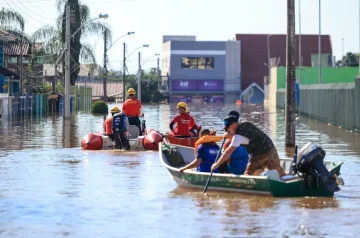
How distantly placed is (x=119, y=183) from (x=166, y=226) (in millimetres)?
5471

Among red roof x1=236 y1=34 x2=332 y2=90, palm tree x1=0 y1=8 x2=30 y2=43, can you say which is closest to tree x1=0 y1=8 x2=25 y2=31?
palm tree x1=0 y1=8 x2=30 y2=43

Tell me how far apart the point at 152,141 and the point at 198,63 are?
109 meters

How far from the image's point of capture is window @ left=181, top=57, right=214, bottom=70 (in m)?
135

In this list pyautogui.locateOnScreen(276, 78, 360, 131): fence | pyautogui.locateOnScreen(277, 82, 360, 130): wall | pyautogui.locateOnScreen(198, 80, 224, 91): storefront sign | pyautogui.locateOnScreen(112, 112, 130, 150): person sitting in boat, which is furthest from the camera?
pyautogui.locateOnScreen(198, 80, 224, 91): storefront sign

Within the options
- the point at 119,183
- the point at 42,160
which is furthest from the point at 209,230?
the point at 42,160

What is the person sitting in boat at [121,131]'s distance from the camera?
84.4 feet

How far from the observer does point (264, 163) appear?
52.8ft

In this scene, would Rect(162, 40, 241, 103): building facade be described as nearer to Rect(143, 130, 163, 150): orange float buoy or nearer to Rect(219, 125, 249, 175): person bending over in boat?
Rect(143, 130, 163, 150): orange float buoy

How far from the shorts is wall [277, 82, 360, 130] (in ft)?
70.0

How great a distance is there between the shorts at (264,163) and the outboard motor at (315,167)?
70 centimetres

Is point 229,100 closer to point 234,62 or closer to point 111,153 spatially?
point 234,62

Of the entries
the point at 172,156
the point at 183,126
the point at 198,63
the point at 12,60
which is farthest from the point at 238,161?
the point at 198,63

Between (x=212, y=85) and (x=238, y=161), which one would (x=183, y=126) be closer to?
(x=238, y=161)

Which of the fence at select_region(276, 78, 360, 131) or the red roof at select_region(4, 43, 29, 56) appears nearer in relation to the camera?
the fence at select_region(276, 78, 360, 131)
